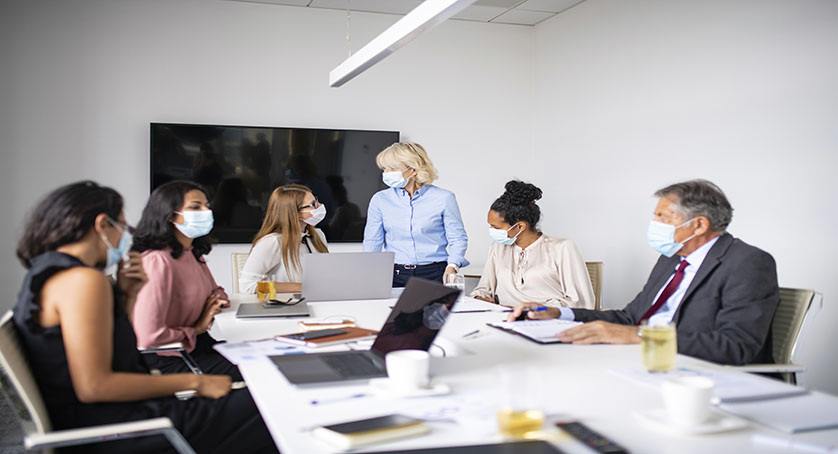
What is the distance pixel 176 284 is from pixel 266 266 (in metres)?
0.91

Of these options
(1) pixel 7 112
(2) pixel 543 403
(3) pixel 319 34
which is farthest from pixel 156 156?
(2) pixel 543 403

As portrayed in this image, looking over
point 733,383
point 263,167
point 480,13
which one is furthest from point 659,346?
point 480,13

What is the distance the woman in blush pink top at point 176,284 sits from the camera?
7.75 ft

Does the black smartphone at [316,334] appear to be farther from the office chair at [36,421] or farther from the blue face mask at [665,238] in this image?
the blue face mask at [665,238]

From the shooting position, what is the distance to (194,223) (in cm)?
260

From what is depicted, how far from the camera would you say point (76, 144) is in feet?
16.8

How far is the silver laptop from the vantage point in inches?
103

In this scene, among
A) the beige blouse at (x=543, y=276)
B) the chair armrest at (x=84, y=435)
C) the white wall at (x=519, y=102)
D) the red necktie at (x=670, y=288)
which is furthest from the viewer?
the white wall at (x=519, y=102)

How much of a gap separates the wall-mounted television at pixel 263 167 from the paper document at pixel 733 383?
4130 millimetres

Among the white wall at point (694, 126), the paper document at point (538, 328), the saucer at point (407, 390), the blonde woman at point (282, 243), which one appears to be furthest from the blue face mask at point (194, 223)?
the white wall at point (694, 126)

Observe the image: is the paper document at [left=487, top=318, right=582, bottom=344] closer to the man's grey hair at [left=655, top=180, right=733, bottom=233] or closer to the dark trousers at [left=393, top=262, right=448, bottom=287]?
the man's grey hair at [left=655, top=180, right=733, bottom=233]

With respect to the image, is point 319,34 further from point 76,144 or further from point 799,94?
point 799,94

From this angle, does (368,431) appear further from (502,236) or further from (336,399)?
(502,236)

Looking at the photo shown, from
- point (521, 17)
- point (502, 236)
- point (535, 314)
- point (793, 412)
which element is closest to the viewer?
point (793, 412)
